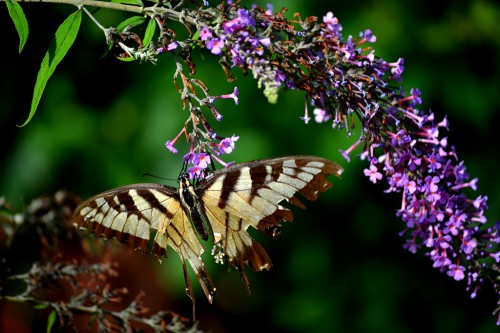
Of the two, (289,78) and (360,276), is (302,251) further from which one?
(289,78)

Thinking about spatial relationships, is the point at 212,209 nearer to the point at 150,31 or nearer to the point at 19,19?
the point at 150,31

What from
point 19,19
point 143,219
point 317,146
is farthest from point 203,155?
point 317,146

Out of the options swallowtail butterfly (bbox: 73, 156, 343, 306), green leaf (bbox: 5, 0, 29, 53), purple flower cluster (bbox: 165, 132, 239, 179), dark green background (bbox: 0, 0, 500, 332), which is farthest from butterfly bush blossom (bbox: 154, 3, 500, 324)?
dark green background (bbox: 0, 0, 500, 332)

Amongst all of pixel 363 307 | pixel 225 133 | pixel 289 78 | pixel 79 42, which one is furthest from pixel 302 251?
pixel 289 78

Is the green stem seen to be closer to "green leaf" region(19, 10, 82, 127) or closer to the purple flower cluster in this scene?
"green leaf" region(19, 10, 82, 127)

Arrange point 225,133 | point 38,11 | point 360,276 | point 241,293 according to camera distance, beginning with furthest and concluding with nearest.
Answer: point 241,293 → point 360,276 → point 38,11 → point 225,133

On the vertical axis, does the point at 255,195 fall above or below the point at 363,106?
below
